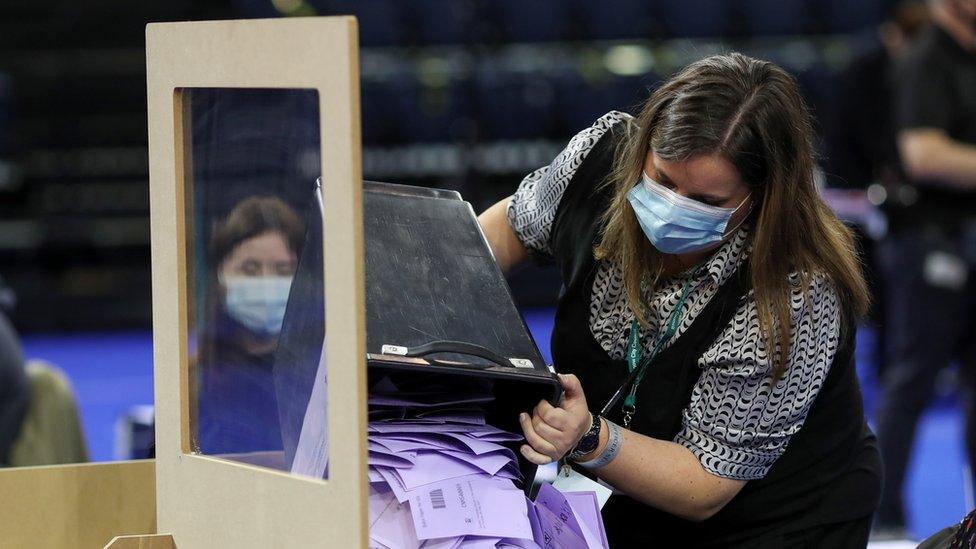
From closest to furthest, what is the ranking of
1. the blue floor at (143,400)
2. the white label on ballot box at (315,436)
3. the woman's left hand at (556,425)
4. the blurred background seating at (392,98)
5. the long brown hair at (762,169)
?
the white label on ballot box at (315,436), the woman's left hand at (556,425), the long brown hair at (762,169), the blue floor at (143,400), the blurred background seating at (392,98)

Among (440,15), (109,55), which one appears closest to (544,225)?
(440,15)

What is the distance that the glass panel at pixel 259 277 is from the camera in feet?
4.75

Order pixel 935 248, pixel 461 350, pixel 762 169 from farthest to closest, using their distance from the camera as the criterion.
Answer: pixel 935 248 < pixel 762 169 < pixel 461 350

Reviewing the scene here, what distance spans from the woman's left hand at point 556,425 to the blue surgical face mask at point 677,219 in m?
0.25

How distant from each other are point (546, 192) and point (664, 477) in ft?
1.59

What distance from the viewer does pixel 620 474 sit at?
1.71m

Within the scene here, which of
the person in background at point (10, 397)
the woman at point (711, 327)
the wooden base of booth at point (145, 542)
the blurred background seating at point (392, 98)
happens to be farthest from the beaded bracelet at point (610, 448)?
the blurred background seating at point (392, 98)

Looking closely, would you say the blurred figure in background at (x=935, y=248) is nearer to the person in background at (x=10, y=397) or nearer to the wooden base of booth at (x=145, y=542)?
the person in background at (x=10, y=397)

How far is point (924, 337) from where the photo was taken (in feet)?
12.1

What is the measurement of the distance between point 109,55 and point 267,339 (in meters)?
6.81

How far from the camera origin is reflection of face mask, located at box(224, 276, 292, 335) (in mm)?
1678

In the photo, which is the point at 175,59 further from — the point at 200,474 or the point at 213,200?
the point at 200,474

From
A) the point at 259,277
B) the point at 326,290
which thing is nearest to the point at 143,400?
the point at 259,277

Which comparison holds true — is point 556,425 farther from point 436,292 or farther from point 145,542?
point 145,542
